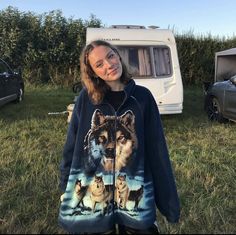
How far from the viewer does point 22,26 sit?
1969 centimetres

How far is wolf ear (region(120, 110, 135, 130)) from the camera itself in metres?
2.49

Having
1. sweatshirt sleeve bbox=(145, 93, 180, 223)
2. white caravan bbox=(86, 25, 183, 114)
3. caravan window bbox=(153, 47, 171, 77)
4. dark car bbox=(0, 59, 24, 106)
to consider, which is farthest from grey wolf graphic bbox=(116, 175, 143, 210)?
dark car bbox=(0, 59, 24, 106)

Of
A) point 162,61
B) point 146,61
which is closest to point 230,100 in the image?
point 162,61

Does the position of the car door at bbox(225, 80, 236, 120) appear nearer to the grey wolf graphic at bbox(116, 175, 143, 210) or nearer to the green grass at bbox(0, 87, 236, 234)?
the green grass at bbox(0, 87, 236, 234)

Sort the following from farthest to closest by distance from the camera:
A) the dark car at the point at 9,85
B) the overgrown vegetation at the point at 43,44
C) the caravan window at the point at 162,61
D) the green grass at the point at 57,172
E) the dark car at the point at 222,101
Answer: the overgrown vegetation at the point at 43,44 < the dark car at the point at 9,85 < the caravan window at the point at 162,61 < the dark car at the point at 222,101 < the green grass at the point at 57,172

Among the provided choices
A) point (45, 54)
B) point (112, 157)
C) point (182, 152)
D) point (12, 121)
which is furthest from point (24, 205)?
point (45, 54)

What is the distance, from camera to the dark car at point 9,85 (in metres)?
12.0

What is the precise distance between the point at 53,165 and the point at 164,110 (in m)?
4.62

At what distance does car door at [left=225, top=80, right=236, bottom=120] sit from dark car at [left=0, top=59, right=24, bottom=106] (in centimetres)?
560

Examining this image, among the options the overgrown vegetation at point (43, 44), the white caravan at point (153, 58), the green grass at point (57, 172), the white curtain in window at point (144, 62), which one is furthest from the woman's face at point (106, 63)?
the overgrown vegetation at point (43, 44)

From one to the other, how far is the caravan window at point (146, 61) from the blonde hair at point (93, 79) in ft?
25.7

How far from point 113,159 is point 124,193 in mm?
194

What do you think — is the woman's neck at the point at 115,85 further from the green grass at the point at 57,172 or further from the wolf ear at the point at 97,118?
the green grass at the point at 57,172

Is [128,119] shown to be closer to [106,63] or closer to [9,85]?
[106,63]
